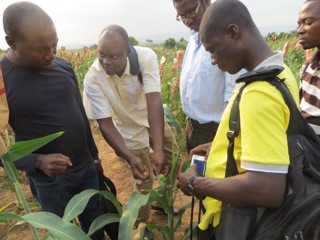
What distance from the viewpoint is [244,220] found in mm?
962

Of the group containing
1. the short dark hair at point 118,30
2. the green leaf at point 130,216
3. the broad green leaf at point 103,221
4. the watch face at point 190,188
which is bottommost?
the broad green leaf at point 103,221

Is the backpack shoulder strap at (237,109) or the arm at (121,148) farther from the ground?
the backpack shoulder strap at (237,109)

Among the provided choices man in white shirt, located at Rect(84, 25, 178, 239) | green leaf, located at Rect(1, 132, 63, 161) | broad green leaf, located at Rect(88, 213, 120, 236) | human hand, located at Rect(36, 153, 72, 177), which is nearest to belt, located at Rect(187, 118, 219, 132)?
man in white shirt, located at Rect(84, 25, 178, 239)

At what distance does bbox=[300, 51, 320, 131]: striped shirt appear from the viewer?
5.06 feet

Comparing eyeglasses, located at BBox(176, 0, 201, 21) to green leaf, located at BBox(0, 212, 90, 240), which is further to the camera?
eyeglasses, located at BBox(176, 0, 201, 21)

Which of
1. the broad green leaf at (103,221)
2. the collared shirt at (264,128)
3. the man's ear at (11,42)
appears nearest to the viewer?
the collared shirt at (264,128)

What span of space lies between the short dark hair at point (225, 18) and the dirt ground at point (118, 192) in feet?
5.13

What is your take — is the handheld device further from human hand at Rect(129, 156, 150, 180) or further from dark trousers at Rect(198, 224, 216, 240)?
human hand at Rect(129, 156, 150, 180)

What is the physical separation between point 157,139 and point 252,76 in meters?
1.07

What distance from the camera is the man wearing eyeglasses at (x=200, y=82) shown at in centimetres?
164

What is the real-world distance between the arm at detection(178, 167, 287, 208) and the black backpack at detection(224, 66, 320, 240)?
55 mm

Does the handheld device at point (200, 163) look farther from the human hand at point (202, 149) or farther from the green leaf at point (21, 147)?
the green leaf at point (21, 147)

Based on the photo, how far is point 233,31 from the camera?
945 mm

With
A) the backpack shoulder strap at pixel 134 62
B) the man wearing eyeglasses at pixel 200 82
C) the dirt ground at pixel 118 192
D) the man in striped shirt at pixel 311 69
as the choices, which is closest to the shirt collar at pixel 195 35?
the man wearing eyeglasses at pixel 200 82
